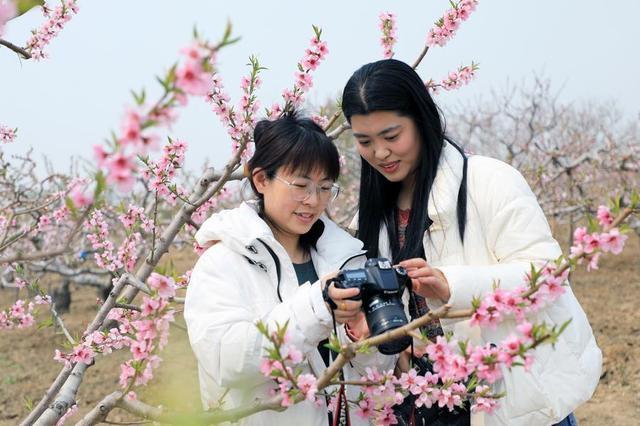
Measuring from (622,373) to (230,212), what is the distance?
186 inches

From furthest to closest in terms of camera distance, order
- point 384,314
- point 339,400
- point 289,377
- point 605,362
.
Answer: point 605,362 → point 339,400 → point 384,314 → point 289,377

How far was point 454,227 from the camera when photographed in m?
1.90

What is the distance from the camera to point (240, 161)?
2717mm

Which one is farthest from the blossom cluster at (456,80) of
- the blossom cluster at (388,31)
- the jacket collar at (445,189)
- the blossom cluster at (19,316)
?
the blossom cluster at (19,316)

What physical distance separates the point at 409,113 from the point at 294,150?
0.39 m

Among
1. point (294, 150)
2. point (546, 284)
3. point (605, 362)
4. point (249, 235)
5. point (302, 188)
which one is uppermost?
point (294, 150)

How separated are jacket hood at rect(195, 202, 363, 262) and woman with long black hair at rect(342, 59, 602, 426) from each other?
168 millimetres

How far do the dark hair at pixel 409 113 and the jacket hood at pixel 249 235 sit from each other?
0.16m

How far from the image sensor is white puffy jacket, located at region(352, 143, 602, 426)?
172 cm

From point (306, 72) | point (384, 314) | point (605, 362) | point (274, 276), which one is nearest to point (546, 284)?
point (384, 314)

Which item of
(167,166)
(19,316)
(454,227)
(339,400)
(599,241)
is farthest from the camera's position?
(19,316)

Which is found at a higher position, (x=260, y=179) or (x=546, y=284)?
(x=260, y=179)

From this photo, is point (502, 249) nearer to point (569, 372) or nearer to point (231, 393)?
point (569, 372)

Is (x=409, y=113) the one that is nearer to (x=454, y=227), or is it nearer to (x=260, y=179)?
(x=454, y=227)
